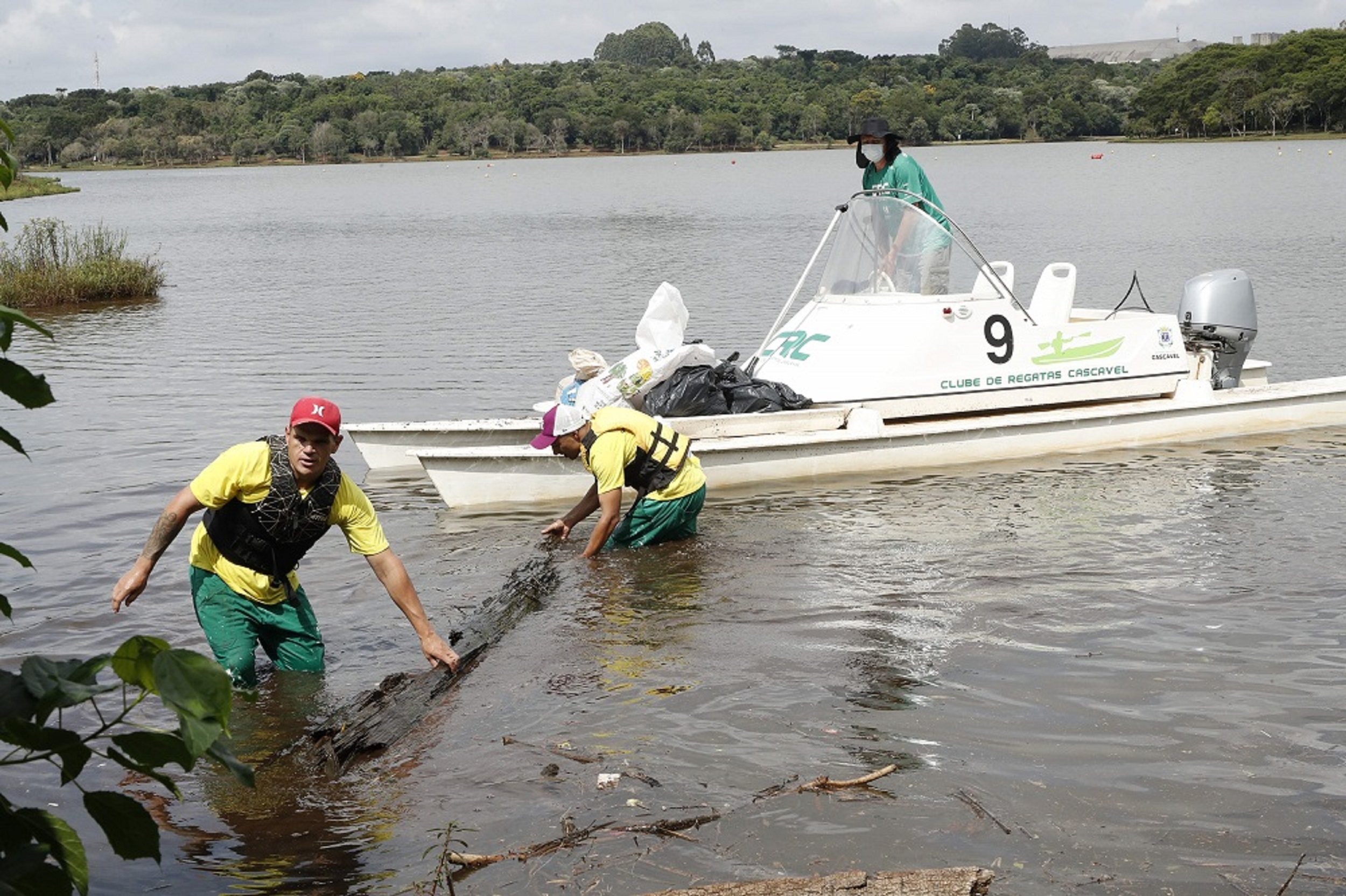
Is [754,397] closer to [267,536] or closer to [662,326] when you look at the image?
[662,326]

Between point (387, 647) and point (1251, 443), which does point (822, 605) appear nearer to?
point (387, 647)

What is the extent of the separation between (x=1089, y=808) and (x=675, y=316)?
6641 millimetres

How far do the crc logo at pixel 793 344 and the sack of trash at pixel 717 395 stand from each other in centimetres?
38

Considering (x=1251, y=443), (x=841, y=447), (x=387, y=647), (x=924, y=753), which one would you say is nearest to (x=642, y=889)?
(x=924, y=753)

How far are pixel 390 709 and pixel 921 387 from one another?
641cm

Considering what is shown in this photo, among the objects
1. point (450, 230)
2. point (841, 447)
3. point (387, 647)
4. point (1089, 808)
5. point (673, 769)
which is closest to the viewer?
point (1089, 808)

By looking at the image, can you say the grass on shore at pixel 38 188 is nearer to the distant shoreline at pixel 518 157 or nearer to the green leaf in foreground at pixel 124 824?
the distant shoreline at pixel 518 157

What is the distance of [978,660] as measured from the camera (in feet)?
23.7

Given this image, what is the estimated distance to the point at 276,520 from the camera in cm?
635

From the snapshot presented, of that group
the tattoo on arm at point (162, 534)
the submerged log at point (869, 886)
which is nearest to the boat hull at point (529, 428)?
the tattoo on arm at point (162, 534)

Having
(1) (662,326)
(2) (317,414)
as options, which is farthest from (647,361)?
(2) (317,414)

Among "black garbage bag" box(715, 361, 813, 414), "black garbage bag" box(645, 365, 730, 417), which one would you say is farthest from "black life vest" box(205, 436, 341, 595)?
"black garbage bag" box(715, 361, 813, 414)

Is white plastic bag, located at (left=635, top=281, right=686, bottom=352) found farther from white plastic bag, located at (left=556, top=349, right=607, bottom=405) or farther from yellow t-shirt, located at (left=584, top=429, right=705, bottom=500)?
yellow t-shirt, located at (left=584, top=429, right=705, bottom=500)

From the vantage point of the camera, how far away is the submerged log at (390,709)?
6070 mm
